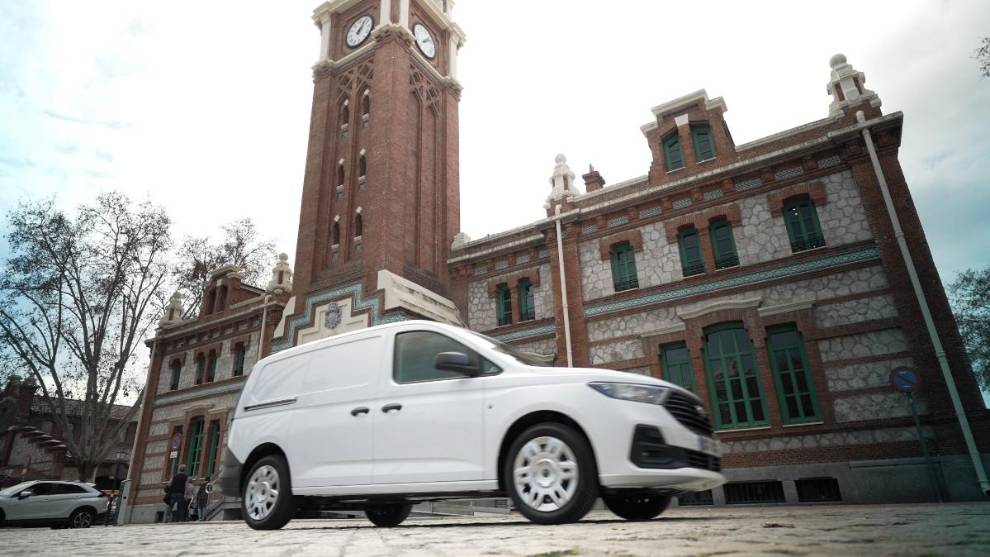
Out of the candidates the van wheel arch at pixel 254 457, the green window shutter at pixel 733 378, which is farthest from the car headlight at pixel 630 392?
the green window shutter at pixel 733 378

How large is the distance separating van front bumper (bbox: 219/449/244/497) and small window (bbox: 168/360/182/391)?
2294 cm

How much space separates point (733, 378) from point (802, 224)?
443 centimetres

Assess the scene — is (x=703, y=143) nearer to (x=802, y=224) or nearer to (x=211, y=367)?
(x=802, y=224)

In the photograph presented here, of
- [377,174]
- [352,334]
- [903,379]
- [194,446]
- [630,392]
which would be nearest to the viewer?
[630,392]

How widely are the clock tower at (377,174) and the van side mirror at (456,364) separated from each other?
1222 centimetres

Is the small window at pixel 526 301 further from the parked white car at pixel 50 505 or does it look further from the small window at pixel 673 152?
the parked white car at pixel 50 505

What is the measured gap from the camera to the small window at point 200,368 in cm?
2533

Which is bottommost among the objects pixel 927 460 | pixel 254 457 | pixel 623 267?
pixel 927 460

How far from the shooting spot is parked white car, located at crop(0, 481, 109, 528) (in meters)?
15.8

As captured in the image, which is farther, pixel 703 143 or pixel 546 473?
pixel 703 143

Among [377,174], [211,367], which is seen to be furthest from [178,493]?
[377,174]

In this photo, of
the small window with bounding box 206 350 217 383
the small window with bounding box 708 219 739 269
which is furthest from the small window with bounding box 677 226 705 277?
the small window with bounding box 206 350 217 383

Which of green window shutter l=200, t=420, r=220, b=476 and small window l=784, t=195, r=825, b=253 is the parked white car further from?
small window l=784, t=195, r=825, b=253

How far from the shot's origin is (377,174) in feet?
66.5
